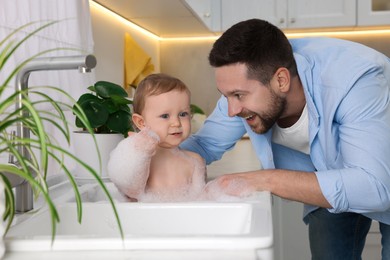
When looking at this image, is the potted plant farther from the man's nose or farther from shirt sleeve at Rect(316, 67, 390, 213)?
shirt sleeve at Rect(316, 67, 390, 213)

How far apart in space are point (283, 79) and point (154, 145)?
A: 483mm

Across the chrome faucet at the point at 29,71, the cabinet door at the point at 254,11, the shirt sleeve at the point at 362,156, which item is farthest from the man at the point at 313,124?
the cabinet door at the point at 254,11

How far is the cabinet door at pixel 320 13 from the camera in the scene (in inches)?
132

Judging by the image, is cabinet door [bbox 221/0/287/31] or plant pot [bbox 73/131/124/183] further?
cabinet door [bbox 221/0/287/31]

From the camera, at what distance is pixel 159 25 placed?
123 inches

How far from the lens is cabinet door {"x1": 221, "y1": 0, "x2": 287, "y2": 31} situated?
340 centimetres

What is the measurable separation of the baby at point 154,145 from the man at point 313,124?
0.14 metres

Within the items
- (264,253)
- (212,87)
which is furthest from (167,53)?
(264,253)

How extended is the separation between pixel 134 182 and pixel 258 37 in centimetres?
55

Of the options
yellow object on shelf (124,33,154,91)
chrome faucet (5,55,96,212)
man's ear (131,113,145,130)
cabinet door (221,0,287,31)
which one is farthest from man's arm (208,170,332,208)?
cabinet door (221,0,287,31)

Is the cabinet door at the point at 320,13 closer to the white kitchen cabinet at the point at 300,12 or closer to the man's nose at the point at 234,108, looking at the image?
the white kitchen cabinet at the point at 300,12

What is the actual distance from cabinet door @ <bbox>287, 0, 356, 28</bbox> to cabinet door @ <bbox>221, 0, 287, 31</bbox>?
2.2 inches

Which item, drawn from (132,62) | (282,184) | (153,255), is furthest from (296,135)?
(132,62)

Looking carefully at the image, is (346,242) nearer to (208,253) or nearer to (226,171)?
(226,171)
